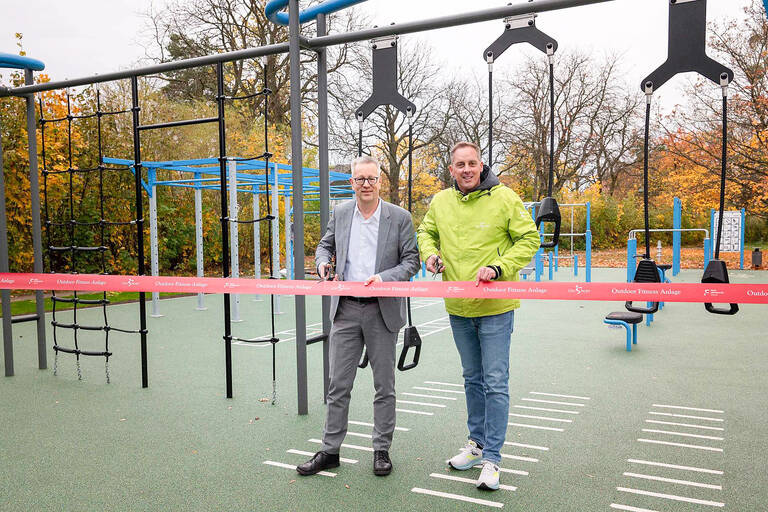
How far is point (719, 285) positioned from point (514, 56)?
20890 millimetres

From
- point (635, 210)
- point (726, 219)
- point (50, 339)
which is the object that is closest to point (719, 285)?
point (50, 339)

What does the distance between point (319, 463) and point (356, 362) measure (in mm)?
536

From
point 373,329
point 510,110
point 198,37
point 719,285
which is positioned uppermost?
point 198,37

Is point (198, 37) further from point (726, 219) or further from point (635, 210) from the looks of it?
point (635, 210)

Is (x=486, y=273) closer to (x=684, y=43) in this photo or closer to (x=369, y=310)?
(x=369, y=310)

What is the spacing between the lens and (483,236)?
9.09 feet

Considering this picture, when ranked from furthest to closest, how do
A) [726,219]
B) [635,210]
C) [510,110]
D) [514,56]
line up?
1. [635,210]
2. [514,56]
3. [510,110]
4. [726,219]

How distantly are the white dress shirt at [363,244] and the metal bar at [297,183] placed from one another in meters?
0.75

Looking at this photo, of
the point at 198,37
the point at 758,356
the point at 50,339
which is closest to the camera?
the point at 758,356

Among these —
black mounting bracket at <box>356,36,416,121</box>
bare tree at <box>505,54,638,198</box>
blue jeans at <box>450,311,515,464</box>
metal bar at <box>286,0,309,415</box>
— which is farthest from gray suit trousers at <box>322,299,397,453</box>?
bare tree at <box>505,54,638,198</box>

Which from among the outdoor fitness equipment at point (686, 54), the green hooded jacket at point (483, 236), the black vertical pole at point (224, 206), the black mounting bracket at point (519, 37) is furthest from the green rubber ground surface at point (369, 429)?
the black mounting bracket at point (519, 37)

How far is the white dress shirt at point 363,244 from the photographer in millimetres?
3002

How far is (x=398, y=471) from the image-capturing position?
2969mm

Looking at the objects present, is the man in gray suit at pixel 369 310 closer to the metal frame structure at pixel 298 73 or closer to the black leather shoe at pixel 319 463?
the black leather shoe at pixel 319 463
